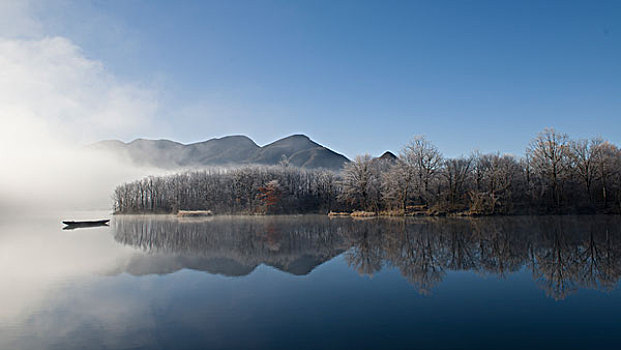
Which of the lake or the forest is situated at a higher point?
the forest

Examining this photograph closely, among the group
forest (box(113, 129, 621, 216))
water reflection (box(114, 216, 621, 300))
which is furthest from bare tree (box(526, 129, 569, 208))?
water reflection (box(114, 216, 621, 300))

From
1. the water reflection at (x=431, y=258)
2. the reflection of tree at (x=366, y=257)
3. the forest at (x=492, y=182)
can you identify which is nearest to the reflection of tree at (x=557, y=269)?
the water reflection at (x=431, y=258)

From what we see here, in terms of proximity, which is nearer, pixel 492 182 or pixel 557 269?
pixel 557 269

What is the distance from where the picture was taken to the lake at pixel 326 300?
16.6ft

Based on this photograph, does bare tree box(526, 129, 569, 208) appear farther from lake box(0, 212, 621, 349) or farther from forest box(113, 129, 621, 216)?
lake box(0, 212, 621, 349)

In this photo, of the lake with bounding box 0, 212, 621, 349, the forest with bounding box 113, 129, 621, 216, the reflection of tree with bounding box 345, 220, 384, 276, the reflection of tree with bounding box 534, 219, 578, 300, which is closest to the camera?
the lake with bounding box 0, 212, 621, 349

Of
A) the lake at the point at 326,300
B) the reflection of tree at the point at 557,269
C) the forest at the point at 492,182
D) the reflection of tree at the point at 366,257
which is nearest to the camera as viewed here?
the lake at the point at 326,300

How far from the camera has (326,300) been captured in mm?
7105

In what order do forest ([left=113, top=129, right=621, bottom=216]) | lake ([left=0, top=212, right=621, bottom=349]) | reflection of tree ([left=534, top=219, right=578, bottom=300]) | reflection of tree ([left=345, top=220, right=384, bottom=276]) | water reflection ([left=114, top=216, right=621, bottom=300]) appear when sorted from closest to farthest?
1. lake ([left=0, top=212, right=621, bottom=349])
2. reflection of tree ([left=534, top=219, right=578, bottom=300])
3. water reflection ([left=114, top=216, right=621, bottom=300])
4. reflection of tree ([left=345, top=220, right=384, bottom=276])
5. forest ([left=113, top=129, right=621, bottom=216])

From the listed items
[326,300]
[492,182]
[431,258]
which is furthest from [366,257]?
[492,182]

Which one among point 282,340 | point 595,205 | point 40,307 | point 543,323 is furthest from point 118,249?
point 595,205

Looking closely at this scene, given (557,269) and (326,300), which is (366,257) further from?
(557,269)

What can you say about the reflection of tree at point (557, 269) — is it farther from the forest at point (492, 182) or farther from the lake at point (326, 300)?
the forest at point (492, 182)

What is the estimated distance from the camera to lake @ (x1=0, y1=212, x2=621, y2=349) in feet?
16.6
